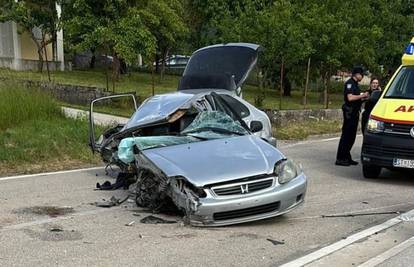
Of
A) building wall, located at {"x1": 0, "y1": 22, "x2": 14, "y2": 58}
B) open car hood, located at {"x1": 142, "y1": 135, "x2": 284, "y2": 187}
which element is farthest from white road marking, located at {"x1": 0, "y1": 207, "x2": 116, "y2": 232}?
building wall, located at {"x1": 0, "y1": 22, "x2": 14, "y2": 58}

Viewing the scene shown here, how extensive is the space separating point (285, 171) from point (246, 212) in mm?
708

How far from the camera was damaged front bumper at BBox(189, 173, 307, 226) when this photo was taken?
19.8ft

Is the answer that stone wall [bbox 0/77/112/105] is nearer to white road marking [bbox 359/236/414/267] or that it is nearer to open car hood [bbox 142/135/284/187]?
open car hood [bbox 142/135/284/187]

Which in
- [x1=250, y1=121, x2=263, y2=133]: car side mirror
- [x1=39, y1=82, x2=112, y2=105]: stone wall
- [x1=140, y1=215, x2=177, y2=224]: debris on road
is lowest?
[x1=39, y1=82, x2=112, y2=105]: stone wall

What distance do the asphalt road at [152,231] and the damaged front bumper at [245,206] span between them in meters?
0.13

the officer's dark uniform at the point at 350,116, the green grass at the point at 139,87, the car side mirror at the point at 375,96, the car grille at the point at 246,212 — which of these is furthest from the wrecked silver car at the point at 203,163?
the green grass at the point at 139,87

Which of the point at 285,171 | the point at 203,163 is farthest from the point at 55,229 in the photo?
the point at 285,171

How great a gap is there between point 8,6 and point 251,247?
84.2 feet

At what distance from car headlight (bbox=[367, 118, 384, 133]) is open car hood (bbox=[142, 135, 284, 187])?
3054 mm

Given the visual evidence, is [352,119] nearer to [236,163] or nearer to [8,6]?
[236,163]

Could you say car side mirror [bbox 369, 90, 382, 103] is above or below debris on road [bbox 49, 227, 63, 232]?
above

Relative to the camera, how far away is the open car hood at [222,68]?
11.6 metres

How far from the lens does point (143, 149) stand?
6949 mm

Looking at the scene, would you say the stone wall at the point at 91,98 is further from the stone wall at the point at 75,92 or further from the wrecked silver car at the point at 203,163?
the wrecked silver car at the point at 203,163
